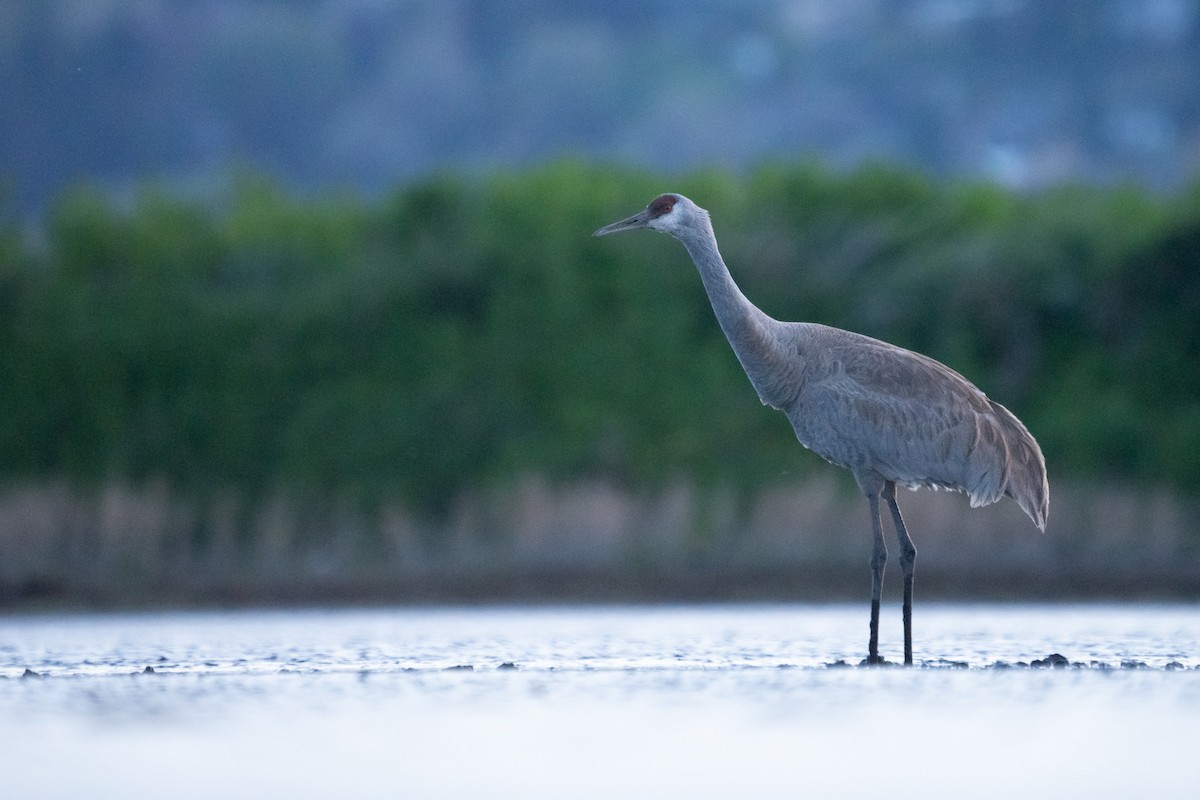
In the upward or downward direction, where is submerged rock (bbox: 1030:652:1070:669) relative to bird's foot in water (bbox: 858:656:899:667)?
upward

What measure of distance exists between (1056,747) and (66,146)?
60.7 meters

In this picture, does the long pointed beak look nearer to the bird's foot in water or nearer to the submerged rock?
the bird's foot in water

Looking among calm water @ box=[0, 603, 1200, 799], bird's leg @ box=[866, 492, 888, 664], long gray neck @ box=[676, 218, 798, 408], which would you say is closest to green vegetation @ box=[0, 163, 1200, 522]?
calm water @ box=[0, 603, 1200, 799]

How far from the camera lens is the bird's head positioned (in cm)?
1190

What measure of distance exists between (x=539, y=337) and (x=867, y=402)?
14572 mm

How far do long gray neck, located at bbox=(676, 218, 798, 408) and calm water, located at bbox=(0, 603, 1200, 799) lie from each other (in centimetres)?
146

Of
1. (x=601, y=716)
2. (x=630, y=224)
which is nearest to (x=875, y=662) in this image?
(x=601, y=716)

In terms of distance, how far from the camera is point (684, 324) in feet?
88.2

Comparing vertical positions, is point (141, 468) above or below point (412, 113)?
below

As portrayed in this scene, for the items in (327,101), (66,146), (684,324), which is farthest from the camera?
(327,101)

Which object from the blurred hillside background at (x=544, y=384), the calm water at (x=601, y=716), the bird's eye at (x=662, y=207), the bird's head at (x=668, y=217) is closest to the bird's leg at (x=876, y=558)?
the calm water at (x=601, y=716)

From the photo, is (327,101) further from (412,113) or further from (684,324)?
(684,324)

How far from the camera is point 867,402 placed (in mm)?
11797

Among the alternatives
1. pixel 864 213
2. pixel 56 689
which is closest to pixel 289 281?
pixel 864 213
